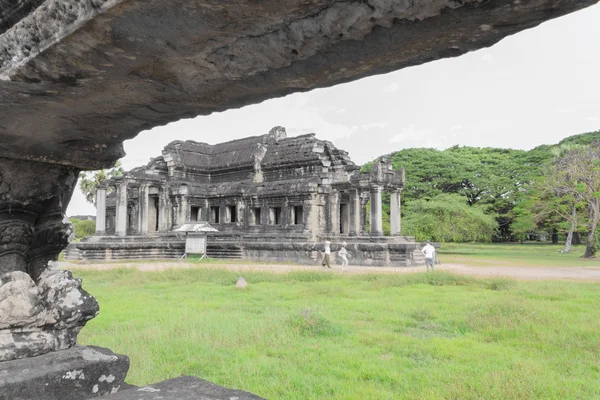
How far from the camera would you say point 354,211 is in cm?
2233

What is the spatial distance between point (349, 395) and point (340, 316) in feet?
11.9

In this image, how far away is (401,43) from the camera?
5.48ft

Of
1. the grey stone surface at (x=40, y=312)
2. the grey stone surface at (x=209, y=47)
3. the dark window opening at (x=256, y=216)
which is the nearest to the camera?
the grey stone surface at (x=209, y=47)

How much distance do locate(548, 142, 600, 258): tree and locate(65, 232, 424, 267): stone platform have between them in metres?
→ 11.4

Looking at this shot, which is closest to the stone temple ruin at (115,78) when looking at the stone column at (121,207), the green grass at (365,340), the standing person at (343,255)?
the green grass at (365,340)

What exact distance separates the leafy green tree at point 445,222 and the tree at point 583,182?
521cm

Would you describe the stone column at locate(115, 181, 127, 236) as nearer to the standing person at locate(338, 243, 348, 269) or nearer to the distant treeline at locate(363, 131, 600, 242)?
the standing person at locate(338, 243, 348, 269)

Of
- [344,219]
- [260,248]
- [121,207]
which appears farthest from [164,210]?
[344,219]

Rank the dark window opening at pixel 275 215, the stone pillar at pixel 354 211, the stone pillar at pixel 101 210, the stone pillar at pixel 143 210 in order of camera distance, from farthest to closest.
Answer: the stone pillar at pixel 143 210
the stone pillar at pixel 101 210
the dark window opening at pixel 275 215
the stone pillar at pixel 354 211

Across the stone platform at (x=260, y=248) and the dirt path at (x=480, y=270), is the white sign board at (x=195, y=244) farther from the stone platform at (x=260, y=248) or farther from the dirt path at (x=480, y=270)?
the dirt path at (x=480, y=270)

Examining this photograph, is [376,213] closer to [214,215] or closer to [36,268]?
[214,215]

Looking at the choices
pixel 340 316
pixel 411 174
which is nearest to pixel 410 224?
pixel 411 174

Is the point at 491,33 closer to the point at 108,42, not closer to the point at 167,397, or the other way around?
the point at 108,42

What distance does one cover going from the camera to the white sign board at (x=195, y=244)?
23250 mm
